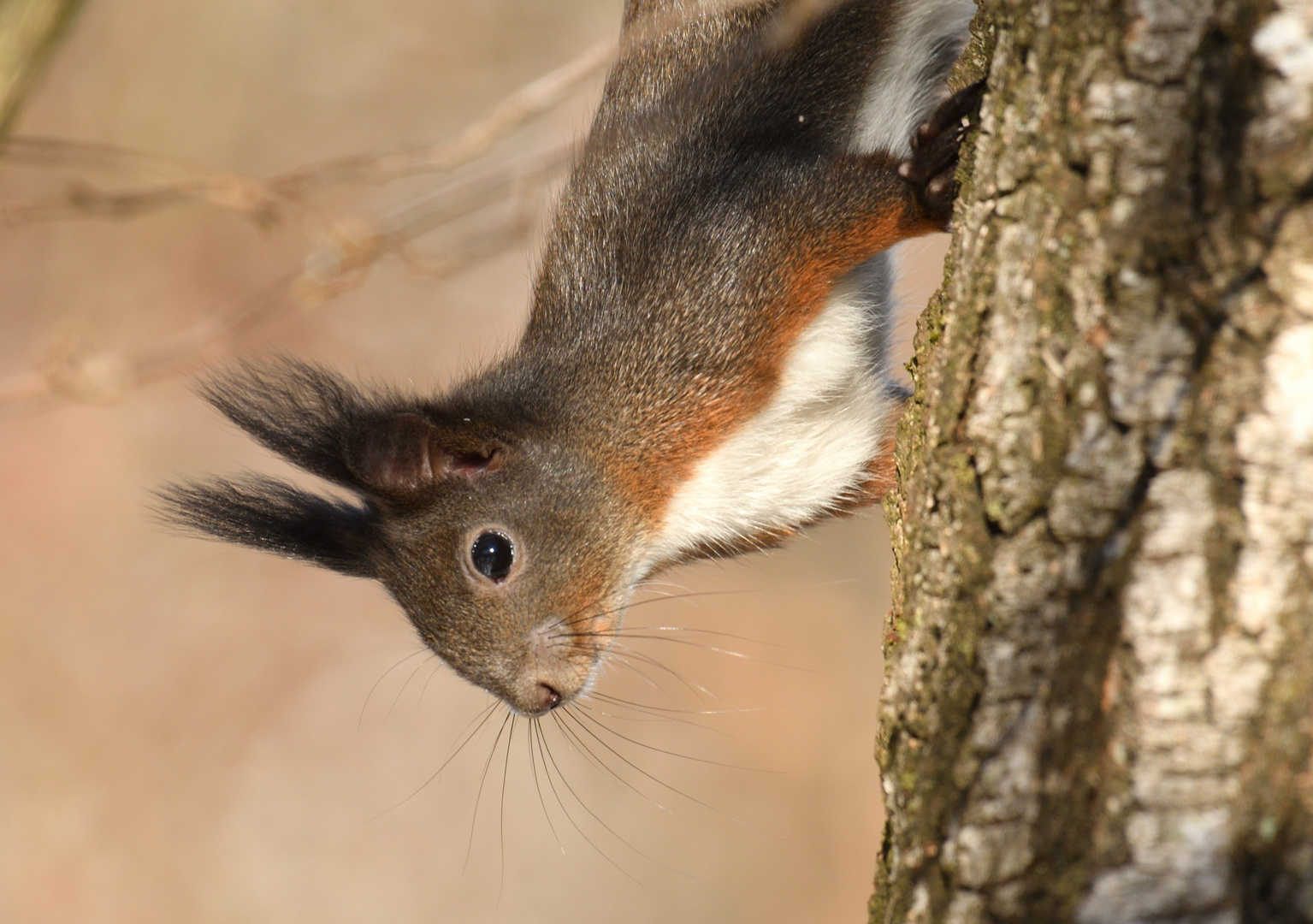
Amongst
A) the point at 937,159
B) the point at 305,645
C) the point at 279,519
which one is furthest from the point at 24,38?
the point at 305,645

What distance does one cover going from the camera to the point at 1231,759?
3.61ft

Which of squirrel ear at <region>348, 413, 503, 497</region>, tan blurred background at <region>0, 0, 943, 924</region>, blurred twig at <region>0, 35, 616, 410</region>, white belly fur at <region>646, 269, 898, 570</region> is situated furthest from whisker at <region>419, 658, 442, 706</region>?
blurred twig at <region>0, 35, 616, 410</region>

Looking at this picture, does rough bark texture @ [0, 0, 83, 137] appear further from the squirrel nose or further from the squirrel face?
the squirrel nose

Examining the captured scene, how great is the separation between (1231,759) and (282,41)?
21.7ft

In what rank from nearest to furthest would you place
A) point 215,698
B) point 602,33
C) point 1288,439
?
1. point 1288,439
2. point 215,698
3. point 602,33

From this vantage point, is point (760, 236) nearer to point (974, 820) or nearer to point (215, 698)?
point (974, 820)

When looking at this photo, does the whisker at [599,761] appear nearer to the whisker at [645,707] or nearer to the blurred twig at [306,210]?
the whisker at [645,707]

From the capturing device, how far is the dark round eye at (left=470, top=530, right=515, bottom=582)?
2.98m

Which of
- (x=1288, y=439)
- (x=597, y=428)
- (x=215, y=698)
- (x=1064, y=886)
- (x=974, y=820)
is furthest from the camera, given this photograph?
(x=215, y=698)

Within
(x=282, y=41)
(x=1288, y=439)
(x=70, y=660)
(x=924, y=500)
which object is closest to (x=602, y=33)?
(x=282, y=41)

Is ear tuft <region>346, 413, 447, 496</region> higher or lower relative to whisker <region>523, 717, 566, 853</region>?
higher

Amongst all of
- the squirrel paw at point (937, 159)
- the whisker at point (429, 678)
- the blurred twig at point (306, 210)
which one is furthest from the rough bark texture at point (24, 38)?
the squirrel paw at point (937, 159)

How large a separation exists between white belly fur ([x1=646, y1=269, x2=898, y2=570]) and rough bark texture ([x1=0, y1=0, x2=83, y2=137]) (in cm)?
189

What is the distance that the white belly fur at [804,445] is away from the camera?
2.80 m
